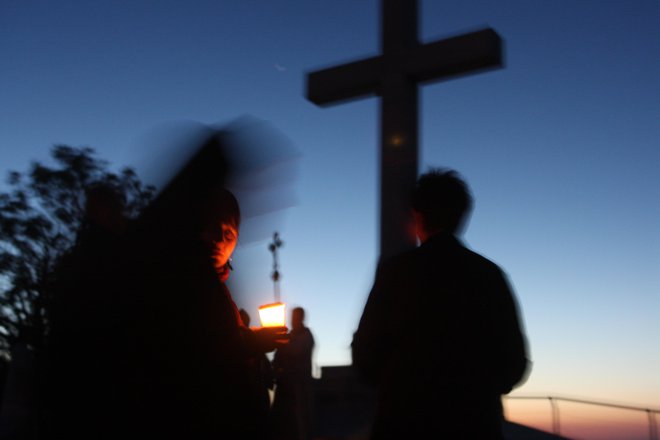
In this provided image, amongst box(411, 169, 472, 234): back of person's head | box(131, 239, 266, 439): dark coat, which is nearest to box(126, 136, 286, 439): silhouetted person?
box(131, 239, 266, 439): dark coat

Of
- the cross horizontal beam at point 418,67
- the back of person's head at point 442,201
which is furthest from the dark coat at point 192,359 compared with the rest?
the cross horizontal beam at point 418,67

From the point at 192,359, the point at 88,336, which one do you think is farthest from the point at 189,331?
the point at 88,336

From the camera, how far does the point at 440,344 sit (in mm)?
2348

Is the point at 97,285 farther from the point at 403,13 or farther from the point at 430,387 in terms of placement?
the point at 403,13

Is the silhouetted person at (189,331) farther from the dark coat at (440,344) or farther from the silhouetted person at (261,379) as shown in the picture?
the dark coat at (440,344)

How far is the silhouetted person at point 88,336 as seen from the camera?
1.47 metres

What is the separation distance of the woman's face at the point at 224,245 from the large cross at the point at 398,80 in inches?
220

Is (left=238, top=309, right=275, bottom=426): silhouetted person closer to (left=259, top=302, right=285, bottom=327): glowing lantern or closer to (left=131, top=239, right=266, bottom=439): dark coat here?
(left=131, top=239, right=266, bottom=439): dark coat

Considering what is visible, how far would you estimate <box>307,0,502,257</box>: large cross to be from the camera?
751cm

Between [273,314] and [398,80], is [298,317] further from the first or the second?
[273,314]

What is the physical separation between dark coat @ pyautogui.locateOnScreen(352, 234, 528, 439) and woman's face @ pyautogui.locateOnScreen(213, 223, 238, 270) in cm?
82

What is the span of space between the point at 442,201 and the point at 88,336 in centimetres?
147

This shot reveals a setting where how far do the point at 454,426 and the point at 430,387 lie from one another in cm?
13

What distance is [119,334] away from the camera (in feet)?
4.90
